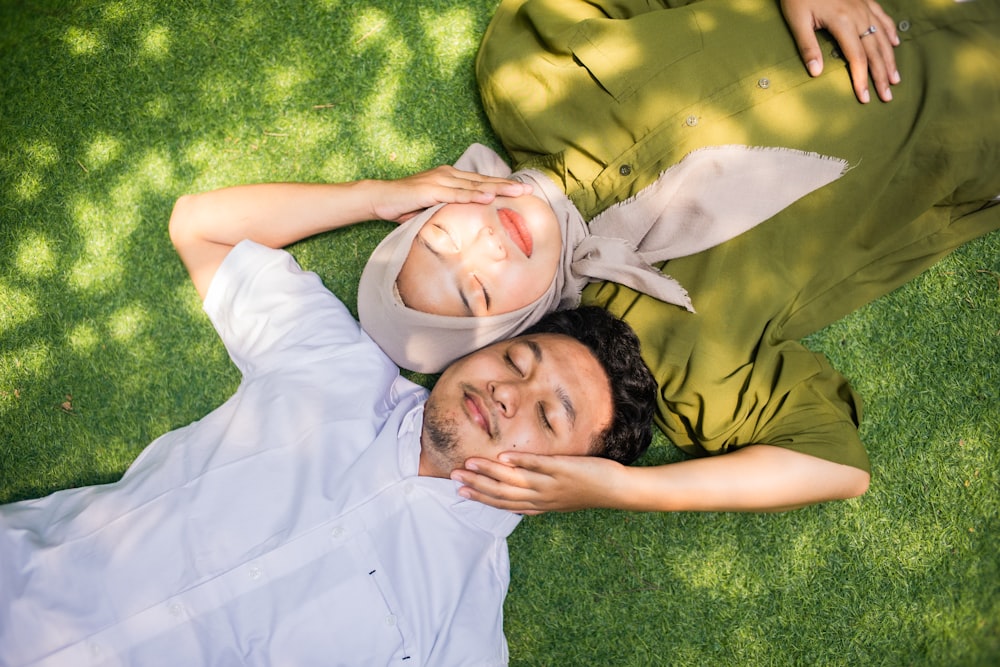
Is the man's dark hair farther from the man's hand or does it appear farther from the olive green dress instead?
the man's hand

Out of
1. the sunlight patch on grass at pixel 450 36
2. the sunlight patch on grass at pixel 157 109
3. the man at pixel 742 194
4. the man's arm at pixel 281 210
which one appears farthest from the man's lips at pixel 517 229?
the sunlight patch on grass at pixel 157 109

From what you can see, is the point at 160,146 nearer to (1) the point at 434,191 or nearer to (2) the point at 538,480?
(1) the point at 434,191

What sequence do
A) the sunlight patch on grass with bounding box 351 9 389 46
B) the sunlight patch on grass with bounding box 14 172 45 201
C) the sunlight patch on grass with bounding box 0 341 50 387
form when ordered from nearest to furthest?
1. the sunlight patch on grass with bounding box 0 341 50 387
2. the sunlight patch on grass with bounding box 14 172 45 201
3. the sunlight patch on grass with bounding box 351 9 389 46

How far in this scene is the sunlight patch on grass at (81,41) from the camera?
3.96 m

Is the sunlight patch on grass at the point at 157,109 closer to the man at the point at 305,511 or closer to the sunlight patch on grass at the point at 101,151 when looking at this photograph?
the sunlight patch on grass at the point at 101,151

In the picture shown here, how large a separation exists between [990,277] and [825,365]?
1182 mm

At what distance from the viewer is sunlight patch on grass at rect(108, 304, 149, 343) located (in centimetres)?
380

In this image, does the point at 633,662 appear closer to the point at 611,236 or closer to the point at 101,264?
the point at 611,236

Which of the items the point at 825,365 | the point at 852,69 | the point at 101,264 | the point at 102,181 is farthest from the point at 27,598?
the point at 852,69

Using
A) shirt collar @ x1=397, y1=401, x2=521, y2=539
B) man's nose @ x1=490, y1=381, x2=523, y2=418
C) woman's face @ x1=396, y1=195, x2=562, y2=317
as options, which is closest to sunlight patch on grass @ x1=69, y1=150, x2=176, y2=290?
woman's face @ x1=396, y1=195, x2=562, y2=317

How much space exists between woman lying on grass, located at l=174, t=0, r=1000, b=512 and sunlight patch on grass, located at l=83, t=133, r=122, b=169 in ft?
5.45

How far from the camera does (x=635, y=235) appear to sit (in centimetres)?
339

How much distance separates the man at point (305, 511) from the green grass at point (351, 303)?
559 millimetres

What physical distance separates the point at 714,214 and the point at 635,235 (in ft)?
1.23
